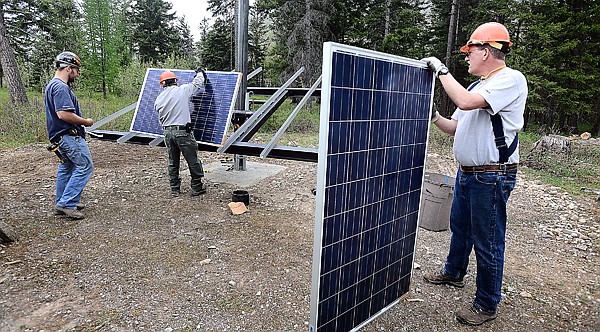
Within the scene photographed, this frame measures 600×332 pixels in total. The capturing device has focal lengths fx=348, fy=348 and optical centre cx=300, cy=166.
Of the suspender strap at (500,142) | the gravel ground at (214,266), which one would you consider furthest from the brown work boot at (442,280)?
the suspender strap at (500,142)

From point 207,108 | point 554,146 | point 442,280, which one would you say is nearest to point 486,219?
point 442,280

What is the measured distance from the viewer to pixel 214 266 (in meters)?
3.55

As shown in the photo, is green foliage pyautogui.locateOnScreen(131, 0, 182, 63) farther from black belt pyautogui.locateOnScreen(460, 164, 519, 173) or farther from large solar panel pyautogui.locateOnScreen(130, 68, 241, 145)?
black belt pyautogui.locateOnScreen(460, 164, 519, 173)

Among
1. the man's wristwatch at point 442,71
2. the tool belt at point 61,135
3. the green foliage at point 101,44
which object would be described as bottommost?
the tool belt at point 61,135

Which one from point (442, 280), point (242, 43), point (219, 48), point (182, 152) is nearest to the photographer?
point (442, 280)

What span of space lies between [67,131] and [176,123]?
137 centimetres

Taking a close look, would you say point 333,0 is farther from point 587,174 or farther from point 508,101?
point 508,101

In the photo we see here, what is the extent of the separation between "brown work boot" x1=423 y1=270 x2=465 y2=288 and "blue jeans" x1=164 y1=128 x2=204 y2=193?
3707mm

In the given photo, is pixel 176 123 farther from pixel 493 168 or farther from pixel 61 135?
pixel 493 168

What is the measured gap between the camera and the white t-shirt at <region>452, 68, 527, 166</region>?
2.30 m

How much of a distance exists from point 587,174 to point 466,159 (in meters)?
7.51

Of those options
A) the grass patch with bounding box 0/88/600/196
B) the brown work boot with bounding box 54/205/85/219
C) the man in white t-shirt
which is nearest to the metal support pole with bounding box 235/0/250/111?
the grass patch with bounding box 0/88/600/196

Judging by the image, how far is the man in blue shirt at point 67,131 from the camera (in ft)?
13.9

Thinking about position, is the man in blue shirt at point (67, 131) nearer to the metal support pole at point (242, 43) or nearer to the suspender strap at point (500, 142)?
the metal support pole at point (242, 43)
